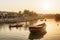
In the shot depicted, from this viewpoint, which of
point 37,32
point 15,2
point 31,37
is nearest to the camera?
point 15,2

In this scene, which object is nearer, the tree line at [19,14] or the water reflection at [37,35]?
the tree line at [19,14]

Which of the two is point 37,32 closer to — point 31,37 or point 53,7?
point 31,37

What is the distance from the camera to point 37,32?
2805 millimetres

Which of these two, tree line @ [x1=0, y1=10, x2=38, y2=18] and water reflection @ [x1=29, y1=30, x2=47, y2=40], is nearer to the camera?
tree line @ [x1=0, y1=10, x2=38, y2=18]

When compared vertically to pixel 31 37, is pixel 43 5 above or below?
above

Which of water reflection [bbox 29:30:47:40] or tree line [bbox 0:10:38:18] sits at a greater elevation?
tree line [bbox 0:10:38:18]

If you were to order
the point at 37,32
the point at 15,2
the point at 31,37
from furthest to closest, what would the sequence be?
the point at 37,32, the point at 31,37, the point at 15,2

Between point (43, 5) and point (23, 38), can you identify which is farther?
point (23, 38)

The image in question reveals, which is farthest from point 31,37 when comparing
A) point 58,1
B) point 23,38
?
point 58,1

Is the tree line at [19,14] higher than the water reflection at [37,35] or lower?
higher

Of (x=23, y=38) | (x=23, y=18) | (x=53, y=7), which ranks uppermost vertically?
(x=53, y=7)

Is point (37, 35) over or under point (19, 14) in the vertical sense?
under

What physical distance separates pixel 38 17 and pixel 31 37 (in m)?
0.37

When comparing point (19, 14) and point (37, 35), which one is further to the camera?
point (37, 35)
